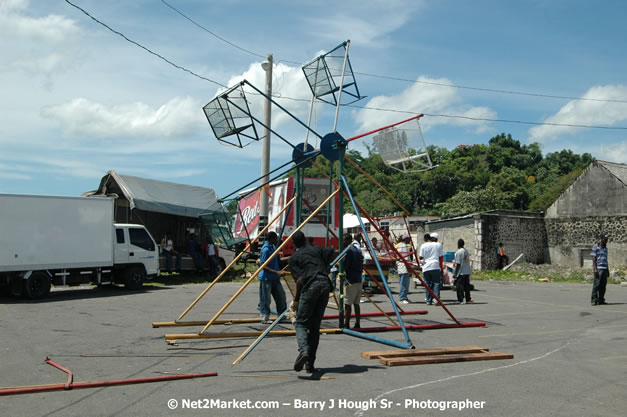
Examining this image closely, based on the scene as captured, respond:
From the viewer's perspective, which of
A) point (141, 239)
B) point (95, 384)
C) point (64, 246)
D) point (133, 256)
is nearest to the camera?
point (95, 384)

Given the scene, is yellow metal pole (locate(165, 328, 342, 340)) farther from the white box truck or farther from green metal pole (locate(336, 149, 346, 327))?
the white box truck

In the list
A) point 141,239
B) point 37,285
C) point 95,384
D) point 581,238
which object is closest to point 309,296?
point 95,384

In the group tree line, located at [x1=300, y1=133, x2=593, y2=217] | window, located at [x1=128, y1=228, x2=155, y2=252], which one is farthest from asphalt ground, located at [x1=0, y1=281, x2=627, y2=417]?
tree line, located at [x1=300, y1=133, x2=593, y2=217]

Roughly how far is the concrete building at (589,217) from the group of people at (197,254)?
A: 1918 cm

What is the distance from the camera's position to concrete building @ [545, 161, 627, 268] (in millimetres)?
28562

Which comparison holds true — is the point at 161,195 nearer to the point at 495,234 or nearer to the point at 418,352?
the point at 495,234

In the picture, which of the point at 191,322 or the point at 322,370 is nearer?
the point at 322,370

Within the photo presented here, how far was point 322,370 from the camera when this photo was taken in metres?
7.02

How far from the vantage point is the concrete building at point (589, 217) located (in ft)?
93.7

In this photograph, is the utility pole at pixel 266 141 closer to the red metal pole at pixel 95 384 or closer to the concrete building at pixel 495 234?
the red metal pole at pixel 95 384

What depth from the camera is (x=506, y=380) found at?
6.59 metres

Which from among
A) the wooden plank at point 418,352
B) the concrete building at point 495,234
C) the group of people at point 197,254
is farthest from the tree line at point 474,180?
the wooden plank at point 418,352

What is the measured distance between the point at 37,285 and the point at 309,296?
11528 millimetres

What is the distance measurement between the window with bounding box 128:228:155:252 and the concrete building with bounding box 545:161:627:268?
22497 millimetres
